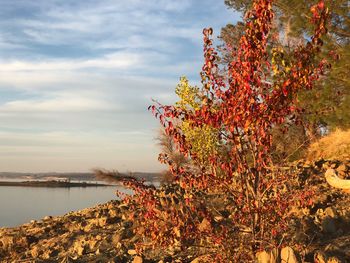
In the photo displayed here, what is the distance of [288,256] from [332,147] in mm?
16092

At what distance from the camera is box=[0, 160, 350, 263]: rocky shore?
8.72 meters

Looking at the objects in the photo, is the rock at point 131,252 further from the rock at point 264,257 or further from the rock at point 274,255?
the rock at point 274,255

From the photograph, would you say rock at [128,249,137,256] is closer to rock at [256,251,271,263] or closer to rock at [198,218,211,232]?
rock at [198,218,211,232]

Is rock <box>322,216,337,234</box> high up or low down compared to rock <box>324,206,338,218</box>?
down

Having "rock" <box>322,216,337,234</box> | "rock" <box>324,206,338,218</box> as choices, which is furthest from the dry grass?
"rock" <box>322,216,337,234</box>

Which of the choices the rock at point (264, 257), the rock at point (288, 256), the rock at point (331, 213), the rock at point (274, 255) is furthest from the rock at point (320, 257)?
the rock at point (331, 213)

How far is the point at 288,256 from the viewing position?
732cm

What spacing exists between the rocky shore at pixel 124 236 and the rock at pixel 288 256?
0.40 m

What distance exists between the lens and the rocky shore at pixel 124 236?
28.6 ft

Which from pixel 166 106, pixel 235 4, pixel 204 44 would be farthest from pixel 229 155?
pixel 235 4

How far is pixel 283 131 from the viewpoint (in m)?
7.15

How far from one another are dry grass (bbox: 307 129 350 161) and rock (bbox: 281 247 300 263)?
1392 centimetres

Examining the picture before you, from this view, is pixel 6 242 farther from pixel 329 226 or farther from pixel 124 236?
pixel 329 226

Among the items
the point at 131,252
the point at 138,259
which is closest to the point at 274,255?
the point at 138,259
